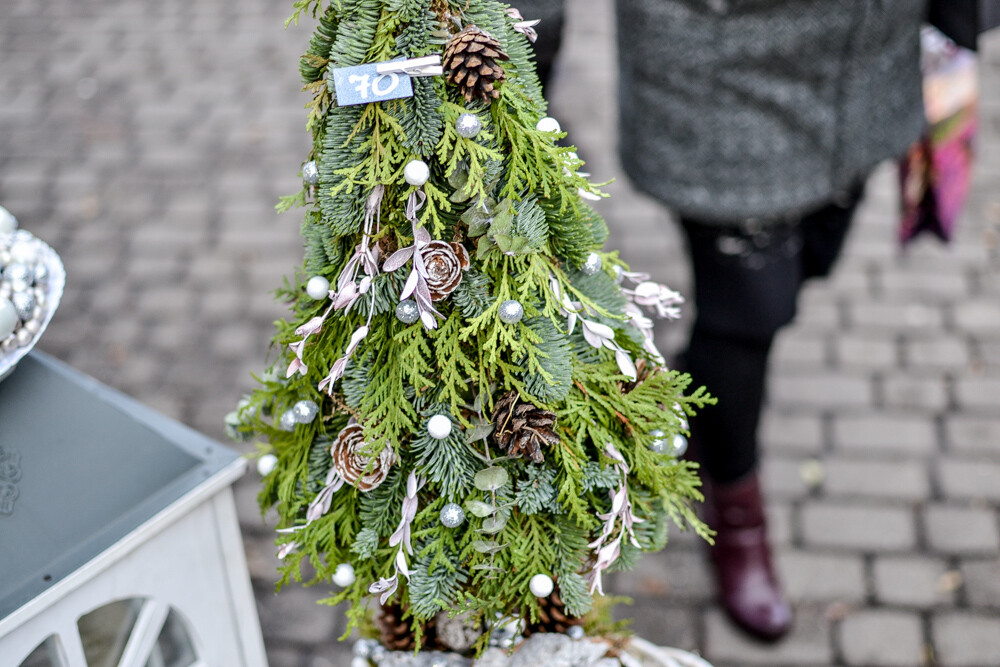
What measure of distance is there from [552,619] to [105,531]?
0.67m

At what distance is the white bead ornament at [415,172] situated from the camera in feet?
3.49

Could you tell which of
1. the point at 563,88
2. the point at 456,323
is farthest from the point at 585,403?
the point at 563,88

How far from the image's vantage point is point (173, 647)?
1.57 meters

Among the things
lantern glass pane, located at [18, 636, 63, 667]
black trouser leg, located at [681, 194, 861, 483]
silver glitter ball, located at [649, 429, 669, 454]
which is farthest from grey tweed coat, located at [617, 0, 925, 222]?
lantern glass pane, located at [18, 636, 63, 667]

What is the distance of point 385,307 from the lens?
1.16 m

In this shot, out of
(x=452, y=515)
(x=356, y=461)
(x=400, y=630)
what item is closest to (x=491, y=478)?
(x=452, y=515)

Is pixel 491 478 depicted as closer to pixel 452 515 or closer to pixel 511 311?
pixel 452 515

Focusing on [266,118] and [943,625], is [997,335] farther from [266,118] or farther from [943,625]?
[266,118]

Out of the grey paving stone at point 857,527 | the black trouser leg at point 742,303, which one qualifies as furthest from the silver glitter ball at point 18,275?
the grey paving stone at point 857,527

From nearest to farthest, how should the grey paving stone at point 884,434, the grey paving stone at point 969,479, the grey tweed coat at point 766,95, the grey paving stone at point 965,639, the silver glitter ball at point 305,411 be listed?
the silver glitter ball at point 305,411
the grey tweed coat at point 766,95
the grey paving stone at point 965,639
the grey paving stone at point 969,479
the grey paving stone at point 884,434

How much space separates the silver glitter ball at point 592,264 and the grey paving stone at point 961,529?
1.96 m

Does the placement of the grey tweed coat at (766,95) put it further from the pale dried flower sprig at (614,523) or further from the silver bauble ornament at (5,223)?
the silver bauble ornament at (5,223)

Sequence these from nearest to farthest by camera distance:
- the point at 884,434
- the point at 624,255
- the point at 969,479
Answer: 1. the point at 969,479
2. the point at 884,434
3. the point at 624,255

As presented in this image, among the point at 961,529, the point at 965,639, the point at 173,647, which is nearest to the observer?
the point at 173,647
